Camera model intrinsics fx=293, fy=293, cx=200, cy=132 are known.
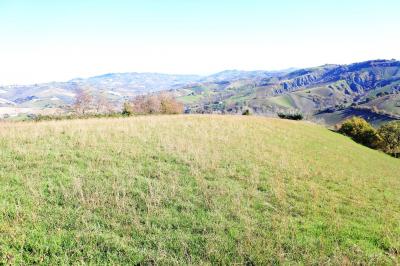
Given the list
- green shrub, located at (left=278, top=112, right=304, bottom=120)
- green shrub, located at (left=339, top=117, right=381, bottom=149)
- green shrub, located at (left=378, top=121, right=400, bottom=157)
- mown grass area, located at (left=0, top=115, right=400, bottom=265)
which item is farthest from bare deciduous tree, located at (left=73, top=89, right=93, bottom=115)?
mown grass area, located at (left=0, top=115, right=400, bottom=265)

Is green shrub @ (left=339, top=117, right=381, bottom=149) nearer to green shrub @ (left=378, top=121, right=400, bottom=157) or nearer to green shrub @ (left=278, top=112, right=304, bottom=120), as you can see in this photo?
green shrub @ (left=378, top=121, right=400, bottom=157)

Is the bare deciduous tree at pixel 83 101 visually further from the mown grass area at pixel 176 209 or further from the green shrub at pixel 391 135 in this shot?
the mown grass area at pixel 176 209

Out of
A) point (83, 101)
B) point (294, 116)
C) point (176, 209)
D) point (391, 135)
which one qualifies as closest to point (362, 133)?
point (294, 116)

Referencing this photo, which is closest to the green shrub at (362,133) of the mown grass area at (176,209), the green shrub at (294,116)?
the green shrub at (294,116)

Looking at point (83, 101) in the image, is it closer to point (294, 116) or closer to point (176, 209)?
point (294, 116)

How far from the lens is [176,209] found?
31.2ft

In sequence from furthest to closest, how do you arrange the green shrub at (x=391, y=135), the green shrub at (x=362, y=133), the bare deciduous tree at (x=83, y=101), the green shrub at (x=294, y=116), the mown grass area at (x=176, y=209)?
1. the bare deciduous tree at (x=83, y=101)
2. the green shrub at (x=391, y=135)
3. the green shrub at (x=294, y=116)
4. the green shrub at (x=362, y=133)
5. the mown grass area at (x=176, y=209)

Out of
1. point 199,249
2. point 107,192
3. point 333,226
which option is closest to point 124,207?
point 107,192

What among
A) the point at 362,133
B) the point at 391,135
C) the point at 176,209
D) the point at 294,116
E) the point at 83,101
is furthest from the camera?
the point at 83,101

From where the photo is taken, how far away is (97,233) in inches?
303

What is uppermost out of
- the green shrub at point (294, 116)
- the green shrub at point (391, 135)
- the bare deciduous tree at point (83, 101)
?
the bare deciduous tree at point (83, 101)

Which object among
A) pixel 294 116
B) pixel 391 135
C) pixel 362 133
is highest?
pixel 294 116

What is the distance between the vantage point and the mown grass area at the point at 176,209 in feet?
24.0

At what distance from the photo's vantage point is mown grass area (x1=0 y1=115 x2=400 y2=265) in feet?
24.0
